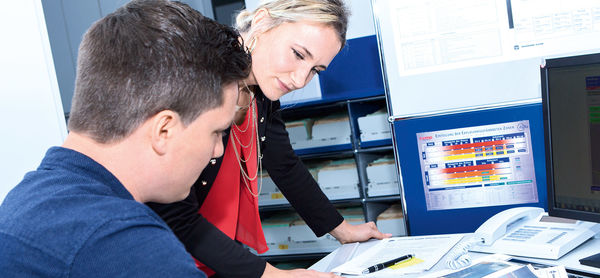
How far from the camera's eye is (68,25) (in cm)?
337

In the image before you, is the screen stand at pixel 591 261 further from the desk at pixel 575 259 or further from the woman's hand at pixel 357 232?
the woman's hand at pixel 357 232

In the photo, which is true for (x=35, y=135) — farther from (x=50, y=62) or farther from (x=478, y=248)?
(x=478, y=248)

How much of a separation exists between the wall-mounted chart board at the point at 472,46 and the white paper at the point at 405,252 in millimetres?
515

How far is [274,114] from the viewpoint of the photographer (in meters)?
1.66

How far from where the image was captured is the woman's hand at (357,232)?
1600 mm

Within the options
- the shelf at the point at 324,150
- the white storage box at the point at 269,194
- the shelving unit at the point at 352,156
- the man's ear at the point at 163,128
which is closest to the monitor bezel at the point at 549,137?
the man's ear at the point at 163,128

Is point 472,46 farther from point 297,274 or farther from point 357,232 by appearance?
point 297,274

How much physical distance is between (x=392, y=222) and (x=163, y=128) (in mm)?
1780

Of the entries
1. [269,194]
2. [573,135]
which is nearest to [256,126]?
[573,135]

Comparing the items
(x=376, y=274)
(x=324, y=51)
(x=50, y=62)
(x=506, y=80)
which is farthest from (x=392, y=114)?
(x=50, y=62)

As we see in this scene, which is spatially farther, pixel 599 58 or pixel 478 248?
pixel 478 248

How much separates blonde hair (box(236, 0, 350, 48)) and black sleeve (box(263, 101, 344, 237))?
0.29 metres

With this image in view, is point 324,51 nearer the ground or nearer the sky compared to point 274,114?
nearer the sky

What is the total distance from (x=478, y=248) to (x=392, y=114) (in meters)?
0.66
